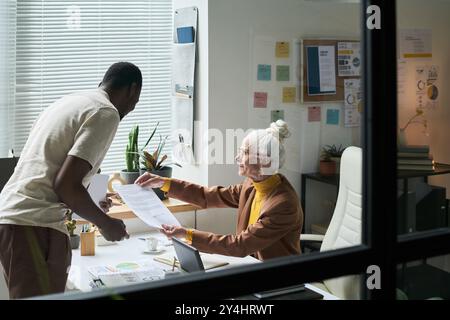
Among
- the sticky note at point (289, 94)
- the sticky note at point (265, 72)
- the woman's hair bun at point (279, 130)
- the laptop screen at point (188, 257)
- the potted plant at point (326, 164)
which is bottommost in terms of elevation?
the laptop screen at point (188, 257)

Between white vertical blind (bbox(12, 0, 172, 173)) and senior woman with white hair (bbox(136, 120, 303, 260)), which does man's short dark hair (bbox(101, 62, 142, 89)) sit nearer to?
senior woman with white hair (bbox(136, 120, 303, 260))

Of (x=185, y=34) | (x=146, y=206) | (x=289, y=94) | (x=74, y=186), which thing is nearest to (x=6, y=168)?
(x=146, y=206)

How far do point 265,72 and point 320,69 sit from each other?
28 centimetres

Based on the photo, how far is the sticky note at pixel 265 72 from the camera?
109 inches

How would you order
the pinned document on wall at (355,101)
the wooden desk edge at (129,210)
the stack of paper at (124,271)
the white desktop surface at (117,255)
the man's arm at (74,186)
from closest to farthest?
the pinned document on wall at (355,101) < the man's arm at (74,186) < the stack of paper at (124,271) < the white desktop surface at (117,255) < the wooden desk edge at (129,210)

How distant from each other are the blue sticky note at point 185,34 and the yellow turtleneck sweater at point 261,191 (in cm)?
88

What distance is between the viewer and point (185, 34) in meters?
2.74

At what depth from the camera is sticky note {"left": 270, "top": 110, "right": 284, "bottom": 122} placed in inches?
110

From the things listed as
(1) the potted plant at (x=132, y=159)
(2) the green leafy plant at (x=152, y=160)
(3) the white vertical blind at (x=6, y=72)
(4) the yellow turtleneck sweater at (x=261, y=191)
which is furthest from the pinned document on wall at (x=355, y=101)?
(3) the white vertical blind at (x=6, y=72)

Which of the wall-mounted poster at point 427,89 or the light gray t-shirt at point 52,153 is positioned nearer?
the wall-mounted poster at point 427,89

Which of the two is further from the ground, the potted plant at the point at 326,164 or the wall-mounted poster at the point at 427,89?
the wall-mounted poster at the point at 427,89

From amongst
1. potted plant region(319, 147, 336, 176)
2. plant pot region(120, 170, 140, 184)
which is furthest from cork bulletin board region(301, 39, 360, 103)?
plant pot region(120, 170, 140, 184)

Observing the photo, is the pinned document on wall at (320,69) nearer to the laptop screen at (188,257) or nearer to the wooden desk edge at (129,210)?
the wooden desk edge at (129,210)

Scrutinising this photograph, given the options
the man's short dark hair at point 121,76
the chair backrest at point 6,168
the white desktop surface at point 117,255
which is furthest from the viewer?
the chair backrest at point 6,168
